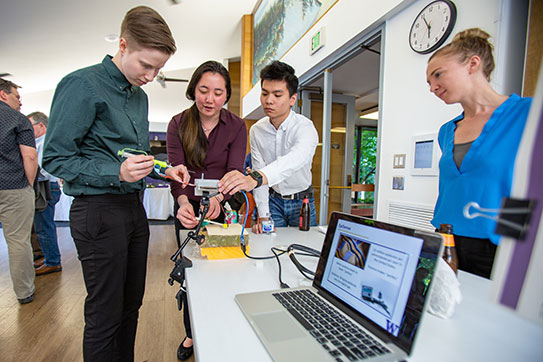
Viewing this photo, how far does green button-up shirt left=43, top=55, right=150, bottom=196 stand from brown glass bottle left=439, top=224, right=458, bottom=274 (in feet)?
3.23

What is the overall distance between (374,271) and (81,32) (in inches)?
231

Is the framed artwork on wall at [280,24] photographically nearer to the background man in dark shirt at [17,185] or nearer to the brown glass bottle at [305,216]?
the brown glass bottle at [305,216]

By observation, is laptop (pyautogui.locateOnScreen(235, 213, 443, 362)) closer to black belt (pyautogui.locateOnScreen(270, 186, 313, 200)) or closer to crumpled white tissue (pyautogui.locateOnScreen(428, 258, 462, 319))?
crumpled white tissue (pyautogui.locateOnScreen(428, 258, 462, 319))

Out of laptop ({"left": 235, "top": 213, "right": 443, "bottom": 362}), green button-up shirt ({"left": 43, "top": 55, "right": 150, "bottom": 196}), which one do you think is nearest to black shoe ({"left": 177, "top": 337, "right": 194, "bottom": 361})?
green button-up shirt ({"left": 43, "top": 55, "right": 150, "bottom": 196})

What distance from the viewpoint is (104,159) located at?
3.33 feet

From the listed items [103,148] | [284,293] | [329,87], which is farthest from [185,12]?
[284,293]

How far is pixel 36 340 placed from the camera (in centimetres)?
178

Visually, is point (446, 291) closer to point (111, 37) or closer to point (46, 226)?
point (46, 226)

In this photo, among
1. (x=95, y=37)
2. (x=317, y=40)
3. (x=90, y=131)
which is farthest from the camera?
(x=95, y=37)

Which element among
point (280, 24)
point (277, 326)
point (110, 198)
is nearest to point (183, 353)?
point (110, 198)

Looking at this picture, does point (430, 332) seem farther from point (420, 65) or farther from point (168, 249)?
point (168, 249)

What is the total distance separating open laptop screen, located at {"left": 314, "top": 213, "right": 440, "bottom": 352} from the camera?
0.49 meters

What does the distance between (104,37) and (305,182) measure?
16.8 ft

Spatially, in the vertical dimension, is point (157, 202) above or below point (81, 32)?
below
